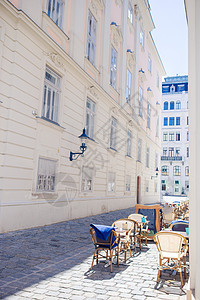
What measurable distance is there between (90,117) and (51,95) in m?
3.72

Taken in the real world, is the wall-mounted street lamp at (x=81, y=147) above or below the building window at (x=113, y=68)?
below

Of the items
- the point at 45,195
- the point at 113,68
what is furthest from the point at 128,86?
the point at 45,195

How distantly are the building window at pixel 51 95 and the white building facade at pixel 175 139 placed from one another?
4645cm

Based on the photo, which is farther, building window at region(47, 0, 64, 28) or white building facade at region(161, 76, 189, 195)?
white building facade at region(161, 76, 189, 195)

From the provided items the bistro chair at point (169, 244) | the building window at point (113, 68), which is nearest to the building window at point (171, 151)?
the building window at point (113, 68)

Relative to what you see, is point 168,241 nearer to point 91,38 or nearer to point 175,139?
point 91,38

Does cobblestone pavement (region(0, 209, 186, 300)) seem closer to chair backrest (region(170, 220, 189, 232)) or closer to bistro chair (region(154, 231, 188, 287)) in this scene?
bistro chair (region(154, 231, 188, 287))

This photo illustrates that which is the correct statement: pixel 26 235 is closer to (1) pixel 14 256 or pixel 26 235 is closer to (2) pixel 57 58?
(1) pixel 14 256

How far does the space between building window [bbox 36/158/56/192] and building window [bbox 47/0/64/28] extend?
5.55m

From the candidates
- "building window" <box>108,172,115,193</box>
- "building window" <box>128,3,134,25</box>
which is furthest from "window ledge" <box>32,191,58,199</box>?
"building window" <box>128,3,134,25</box>

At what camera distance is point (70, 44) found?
11.7 metres

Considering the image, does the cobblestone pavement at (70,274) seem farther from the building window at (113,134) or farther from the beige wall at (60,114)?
the building window at (113,134)

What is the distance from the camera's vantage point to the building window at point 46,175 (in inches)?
382

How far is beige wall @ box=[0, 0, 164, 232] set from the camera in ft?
26.8
